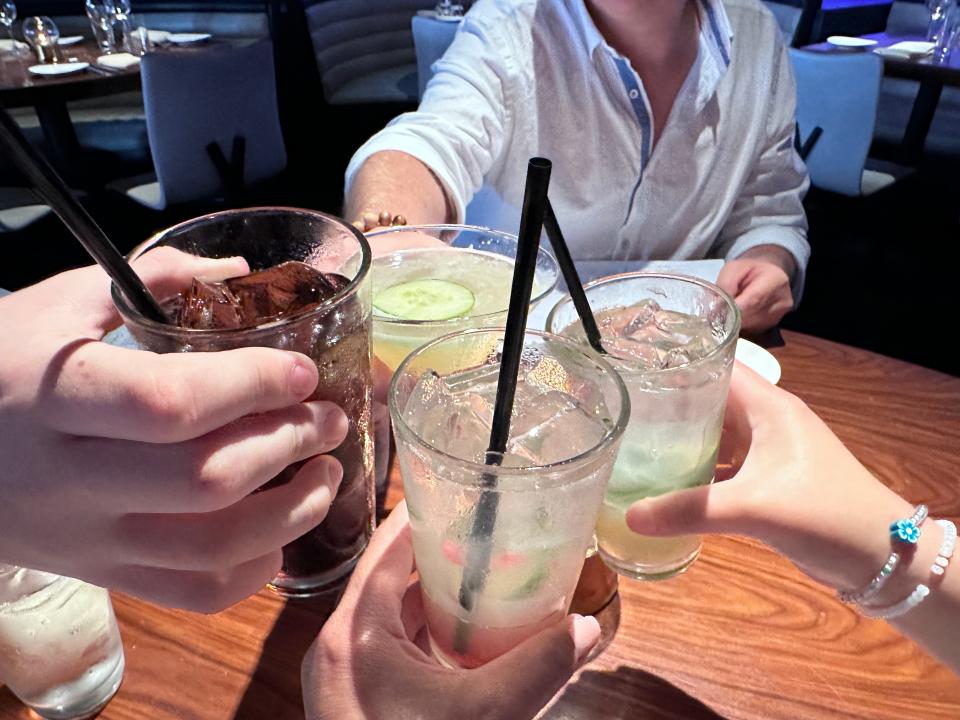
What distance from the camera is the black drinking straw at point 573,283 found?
2.54 ft

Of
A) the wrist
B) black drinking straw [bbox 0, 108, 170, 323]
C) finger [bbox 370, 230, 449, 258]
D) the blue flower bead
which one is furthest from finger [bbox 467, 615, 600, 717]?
the wrist

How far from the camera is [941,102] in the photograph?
204 inches

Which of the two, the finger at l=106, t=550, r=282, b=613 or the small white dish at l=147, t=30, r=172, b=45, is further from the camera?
the small white dish at l=147, t=30, r=172, b=45

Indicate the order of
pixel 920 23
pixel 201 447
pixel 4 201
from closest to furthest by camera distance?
1. pixel 201 447
2. pixel 4 201
3. pixel 920 23

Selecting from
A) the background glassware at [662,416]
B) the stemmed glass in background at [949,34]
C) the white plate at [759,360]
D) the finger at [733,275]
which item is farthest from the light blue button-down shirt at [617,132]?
the stemmed glass in background at [949,34]

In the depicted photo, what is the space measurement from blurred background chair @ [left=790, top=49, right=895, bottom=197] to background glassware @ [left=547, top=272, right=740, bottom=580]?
121 inches

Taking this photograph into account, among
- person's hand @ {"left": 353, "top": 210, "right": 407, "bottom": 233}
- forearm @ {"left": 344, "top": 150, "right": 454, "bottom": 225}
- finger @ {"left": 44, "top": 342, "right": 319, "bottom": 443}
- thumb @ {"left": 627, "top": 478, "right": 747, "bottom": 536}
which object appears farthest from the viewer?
forearm @ {"left": 344, "top": 150, "right": 454, "bottom": 225}

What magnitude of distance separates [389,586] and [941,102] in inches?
235

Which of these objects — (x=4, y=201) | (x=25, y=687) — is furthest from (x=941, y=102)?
(x=25, y=687)

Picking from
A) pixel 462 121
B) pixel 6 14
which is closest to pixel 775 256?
pixel 462 121

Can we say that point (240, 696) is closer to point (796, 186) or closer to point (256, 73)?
point (796, 186)

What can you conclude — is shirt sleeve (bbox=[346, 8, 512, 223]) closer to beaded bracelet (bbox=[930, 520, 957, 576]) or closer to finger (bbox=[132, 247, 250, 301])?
finger (bbox=[132, 247, 250, 301])

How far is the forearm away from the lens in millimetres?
1579

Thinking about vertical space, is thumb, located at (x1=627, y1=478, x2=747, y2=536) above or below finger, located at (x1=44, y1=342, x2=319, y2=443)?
below
